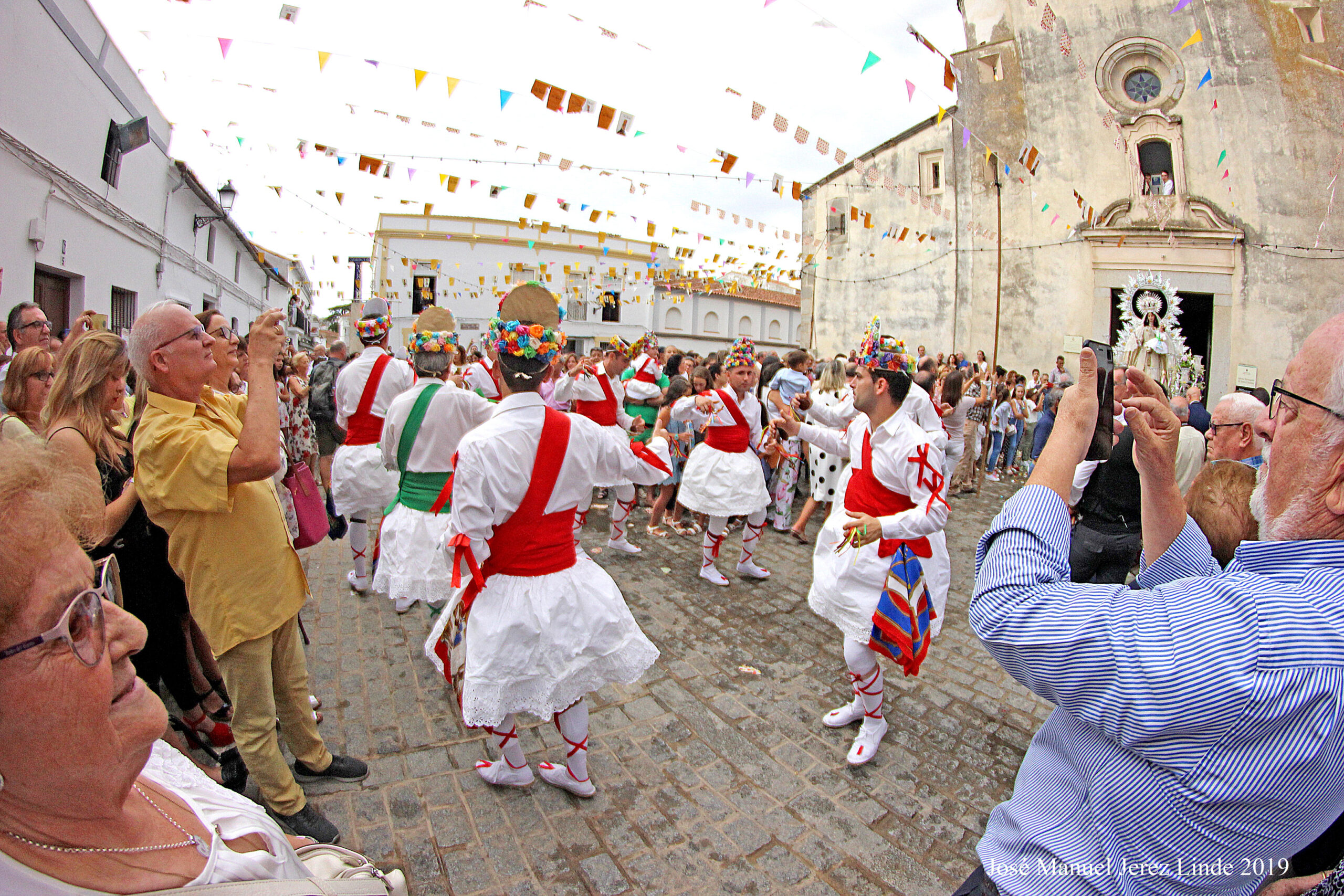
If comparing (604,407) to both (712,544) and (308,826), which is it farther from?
(308,826)

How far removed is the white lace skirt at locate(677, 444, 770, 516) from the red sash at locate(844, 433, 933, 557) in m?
2.38

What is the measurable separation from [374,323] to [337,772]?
360 cm

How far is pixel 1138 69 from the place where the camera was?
17141 mm

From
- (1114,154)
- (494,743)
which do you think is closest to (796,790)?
(494,743)

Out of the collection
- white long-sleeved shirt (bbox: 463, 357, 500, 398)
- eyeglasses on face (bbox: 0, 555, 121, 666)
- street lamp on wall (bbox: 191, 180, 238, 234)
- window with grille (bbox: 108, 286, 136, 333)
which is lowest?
eyeglasses on face (bbox: 0, 555, 121, 666)

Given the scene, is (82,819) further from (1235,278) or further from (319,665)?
→ (1235,278)

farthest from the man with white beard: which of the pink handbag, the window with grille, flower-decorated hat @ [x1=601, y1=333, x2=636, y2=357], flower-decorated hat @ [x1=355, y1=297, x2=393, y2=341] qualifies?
the window with grille

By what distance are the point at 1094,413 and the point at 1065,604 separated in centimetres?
43

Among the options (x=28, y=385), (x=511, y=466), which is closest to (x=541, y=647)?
(x=511, y=466)

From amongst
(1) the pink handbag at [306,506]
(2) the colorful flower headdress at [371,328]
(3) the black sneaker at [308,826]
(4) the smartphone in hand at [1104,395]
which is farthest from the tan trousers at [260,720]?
(2) the colorful flower headdress at [371,328]

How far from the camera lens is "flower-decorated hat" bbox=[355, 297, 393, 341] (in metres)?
5.33

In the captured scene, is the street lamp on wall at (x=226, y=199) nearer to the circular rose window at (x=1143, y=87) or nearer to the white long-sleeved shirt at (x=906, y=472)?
the white long-sleeved shirt at (x=906, y=472)

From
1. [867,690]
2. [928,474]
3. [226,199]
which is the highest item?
[226,199]

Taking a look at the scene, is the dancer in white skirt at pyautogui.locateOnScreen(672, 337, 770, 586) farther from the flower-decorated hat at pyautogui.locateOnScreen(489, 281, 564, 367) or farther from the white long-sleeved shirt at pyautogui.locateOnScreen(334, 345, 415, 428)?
the flower-decorated hat at pyautogui.locateOnScreen(489, 281, 564, 367)
